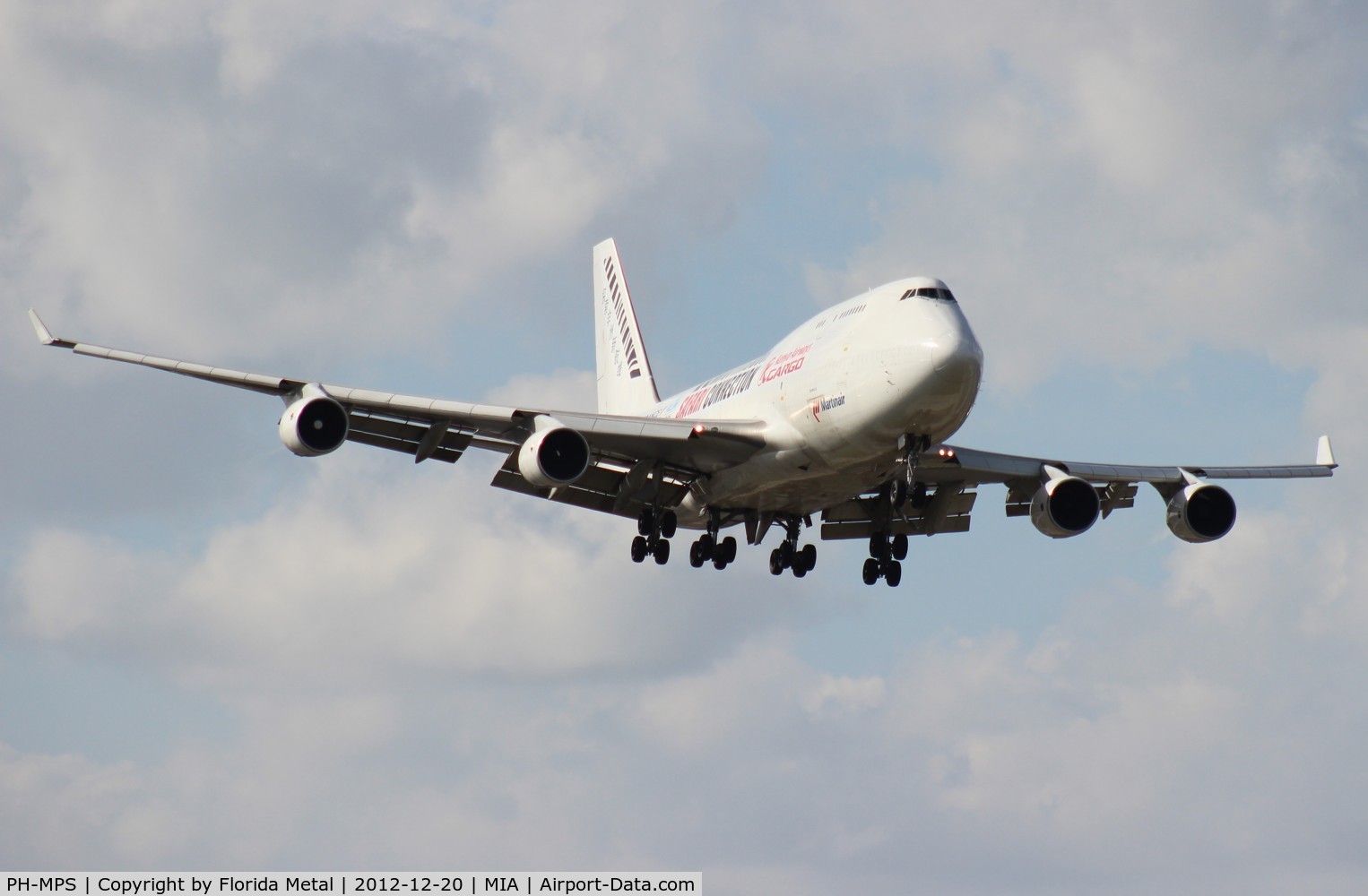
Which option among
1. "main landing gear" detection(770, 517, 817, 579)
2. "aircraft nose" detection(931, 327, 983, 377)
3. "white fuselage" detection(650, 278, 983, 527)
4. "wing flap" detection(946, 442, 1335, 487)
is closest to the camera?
"aircraft nose" detection(931, 327, 983, 377)

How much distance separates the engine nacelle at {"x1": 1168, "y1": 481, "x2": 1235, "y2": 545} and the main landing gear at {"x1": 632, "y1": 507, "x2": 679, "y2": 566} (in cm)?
1283

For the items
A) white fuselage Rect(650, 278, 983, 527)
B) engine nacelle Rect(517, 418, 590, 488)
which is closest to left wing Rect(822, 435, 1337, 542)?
white fuselage Rect(650, 278, 983, 527)

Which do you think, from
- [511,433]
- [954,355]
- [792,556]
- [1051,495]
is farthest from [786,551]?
[954,355]

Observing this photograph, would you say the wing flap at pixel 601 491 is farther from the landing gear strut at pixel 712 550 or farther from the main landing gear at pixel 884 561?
the main landing gear at pixel 884 561

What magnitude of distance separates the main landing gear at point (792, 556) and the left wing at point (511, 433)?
3597 mm

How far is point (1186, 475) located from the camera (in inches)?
1657

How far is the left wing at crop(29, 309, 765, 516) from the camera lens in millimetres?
35375

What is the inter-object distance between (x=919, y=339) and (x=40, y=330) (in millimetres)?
18402

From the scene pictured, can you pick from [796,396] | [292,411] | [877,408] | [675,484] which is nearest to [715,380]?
[675,484]

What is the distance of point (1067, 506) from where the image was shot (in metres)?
40.4

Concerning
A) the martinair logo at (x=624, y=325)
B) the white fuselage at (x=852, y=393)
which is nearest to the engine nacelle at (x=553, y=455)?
the white fuselage at (x=852, y=393)

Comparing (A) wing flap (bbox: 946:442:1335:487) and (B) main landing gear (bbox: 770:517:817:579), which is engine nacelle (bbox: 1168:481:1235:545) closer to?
(A) wing flap (bbox: 946:442:1335:487)

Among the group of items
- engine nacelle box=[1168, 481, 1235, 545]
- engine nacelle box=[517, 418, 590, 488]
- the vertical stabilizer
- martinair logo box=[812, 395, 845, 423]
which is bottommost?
engine nacelle box=[517, 418, 590, 488]

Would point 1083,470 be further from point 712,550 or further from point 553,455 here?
point 553,455
